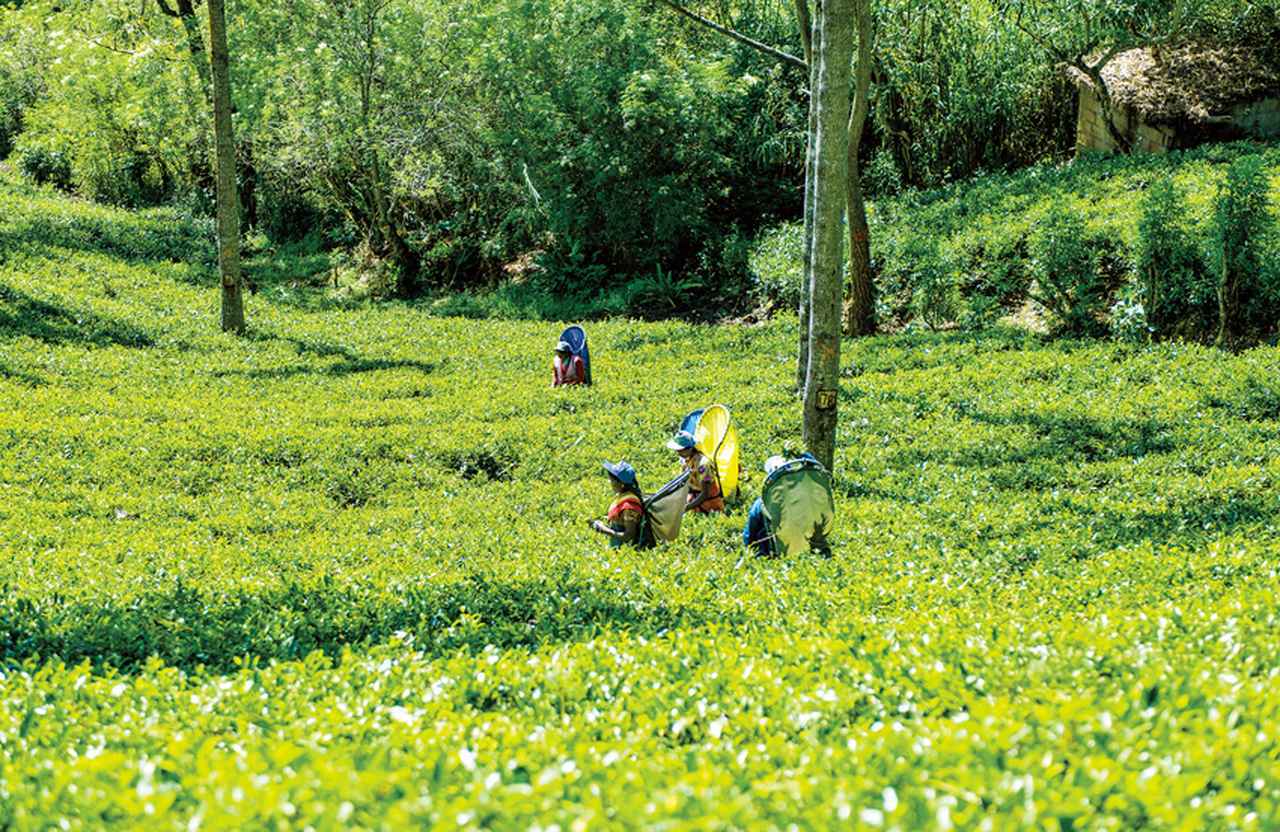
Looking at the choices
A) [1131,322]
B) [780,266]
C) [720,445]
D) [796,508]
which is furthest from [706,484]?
[780,266]

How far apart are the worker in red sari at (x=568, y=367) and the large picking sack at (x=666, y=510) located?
542cm

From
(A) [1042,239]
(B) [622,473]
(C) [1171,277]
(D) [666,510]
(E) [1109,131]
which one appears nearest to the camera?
(B) [622,473]

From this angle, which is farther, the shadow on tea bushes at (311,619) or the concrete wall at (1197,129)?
the concrete wall at (1197,129)

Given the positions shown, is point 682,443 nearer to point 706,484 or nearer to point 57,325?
point 706,484

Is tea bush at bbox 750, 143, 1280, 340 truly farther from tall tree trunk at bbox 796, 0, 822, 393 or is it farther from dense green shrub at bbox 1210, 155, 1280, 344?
tall tree trunk at bbox 796, 0, 822, 393

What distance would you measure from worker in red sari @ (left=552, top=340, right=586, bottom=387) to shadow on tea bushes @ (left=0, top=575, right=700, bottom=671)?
23.4ft

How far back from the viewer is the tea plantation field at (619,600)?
2982mm

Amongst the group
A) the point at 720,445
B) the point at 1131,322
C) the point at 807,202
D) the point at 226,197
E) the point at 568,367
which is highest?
the point at 226,197

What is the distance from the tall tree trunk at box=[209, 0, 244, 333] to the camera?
55.2 feet

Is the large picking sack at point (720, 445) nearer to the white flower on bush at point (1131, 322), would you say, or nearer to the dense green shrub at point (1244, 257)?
the white flower on bush at point (1131, 322)

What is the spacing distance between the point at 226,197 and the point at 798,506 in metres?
13.1

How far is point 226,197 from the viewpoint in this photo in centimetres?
1755

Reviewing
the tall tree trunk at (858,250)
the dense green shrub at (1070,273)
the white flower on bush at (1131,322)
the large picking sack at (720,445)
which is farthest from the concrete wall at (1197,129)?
the large picking sack at (720,445)

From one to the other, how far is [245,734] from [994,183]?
18.1 metres
